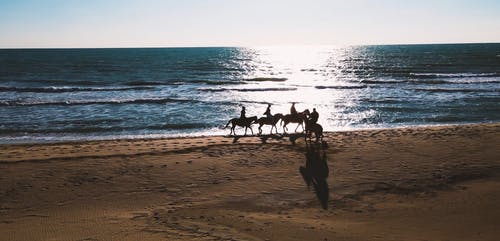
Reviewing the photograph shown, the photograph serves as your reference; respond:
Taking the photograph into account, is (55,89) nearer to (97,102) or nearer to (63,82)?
(63,82)

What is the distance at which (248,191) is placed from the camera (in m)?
12.2

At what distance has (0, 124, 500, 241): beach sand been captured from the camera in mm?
9695

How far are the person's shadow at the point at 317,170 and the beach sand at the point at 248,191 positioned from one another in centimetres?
15

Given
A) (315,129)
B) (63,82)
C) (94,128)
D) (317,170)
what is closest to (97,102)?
(94,128)

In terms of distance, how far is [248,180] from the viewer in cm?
1316

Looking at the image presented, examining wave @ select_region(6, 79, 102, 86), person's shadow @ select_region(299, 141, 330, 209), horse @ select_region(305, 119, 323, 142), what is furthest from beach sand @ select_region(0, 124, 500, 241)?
wave @ select_region(6, 79, 102, 86)

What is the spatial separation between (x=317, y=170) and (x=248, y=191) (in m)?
2.83

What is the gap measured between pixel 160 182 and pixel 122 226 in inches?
126

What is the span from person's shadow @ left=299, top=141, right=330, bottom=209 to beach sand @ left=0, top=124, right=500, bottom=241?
0.50 feet

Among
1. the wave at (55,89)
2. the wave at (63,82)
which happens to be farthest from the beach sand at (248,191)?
the wave at (63,82)

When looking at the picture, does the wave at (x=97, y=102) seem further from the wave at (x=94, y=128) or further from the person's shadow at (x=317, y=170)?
the person's shadow at (x=317, y=170)

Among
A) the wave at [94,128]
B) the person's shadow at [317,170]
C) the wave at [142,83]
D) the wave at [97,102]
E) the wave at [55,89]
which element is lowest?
the wave at [94,128]

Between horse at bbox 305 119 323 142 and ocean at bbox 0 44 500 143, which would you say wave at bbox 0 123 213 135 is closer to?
ocean at bbox 0 44 500 143

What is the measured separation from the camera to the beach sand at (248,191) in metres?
9.70
